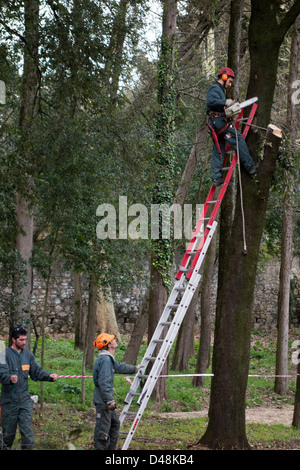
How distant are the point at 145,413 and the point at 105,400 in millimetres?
6574

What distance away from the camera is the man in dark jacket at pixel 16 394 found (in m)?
6.92

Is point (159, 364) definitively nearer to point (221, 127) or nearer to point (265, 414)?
point (221, 127)

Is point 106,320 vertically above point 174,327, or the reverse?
point 174,327

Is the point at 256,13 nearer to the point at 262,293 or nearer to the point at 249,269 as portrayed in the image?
the point at 249,269

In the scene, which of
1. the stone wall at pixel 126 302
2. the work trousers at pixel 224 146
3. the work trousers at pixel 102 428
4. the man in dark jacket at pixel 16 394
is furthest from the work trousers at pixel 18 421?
the stone wall at pixel 126 302

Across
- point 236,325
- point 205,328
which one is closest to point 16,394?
point 236,325

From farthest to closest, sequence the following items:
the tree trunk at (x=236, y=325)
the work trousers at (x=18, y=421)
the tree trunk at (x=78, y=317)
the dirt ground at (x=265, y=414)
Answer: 1. the tree trunk at (x=78, y=317)
2. the dirt ground at (x=265, y=414)
3. the tree trunk at (x=236, y=325)
4. the work trousers at (x=18, y=421)

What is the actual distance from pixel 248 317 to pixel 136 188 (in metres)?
5.04

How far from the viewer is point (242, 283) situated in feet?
27.1

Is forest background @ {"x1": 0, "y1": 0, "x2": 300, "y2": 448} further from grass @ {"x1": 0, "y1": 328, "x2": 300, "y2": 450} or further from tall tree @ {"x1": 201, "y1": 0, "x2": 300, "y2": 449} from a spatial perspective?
grass @ {"x1": 0, "y1": 328, "x2": 300, "y2": 450}

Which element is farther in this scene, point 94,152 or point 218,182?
point 94,152

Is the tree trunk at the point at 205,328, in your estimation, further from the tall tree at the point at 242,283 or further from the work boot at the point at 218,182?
the work boot at the point at 218,182

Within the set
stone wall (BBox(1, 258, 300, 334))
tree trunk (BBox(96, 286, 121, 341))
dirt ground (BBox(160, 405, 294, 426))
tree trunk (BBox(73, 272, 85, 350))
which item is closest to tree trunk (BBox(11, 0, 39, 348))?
dirt ground (BBox(160, 405, 294, 426))

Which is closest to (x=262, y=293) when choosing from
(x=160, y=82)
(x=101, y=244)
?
(x=160, y=82)
